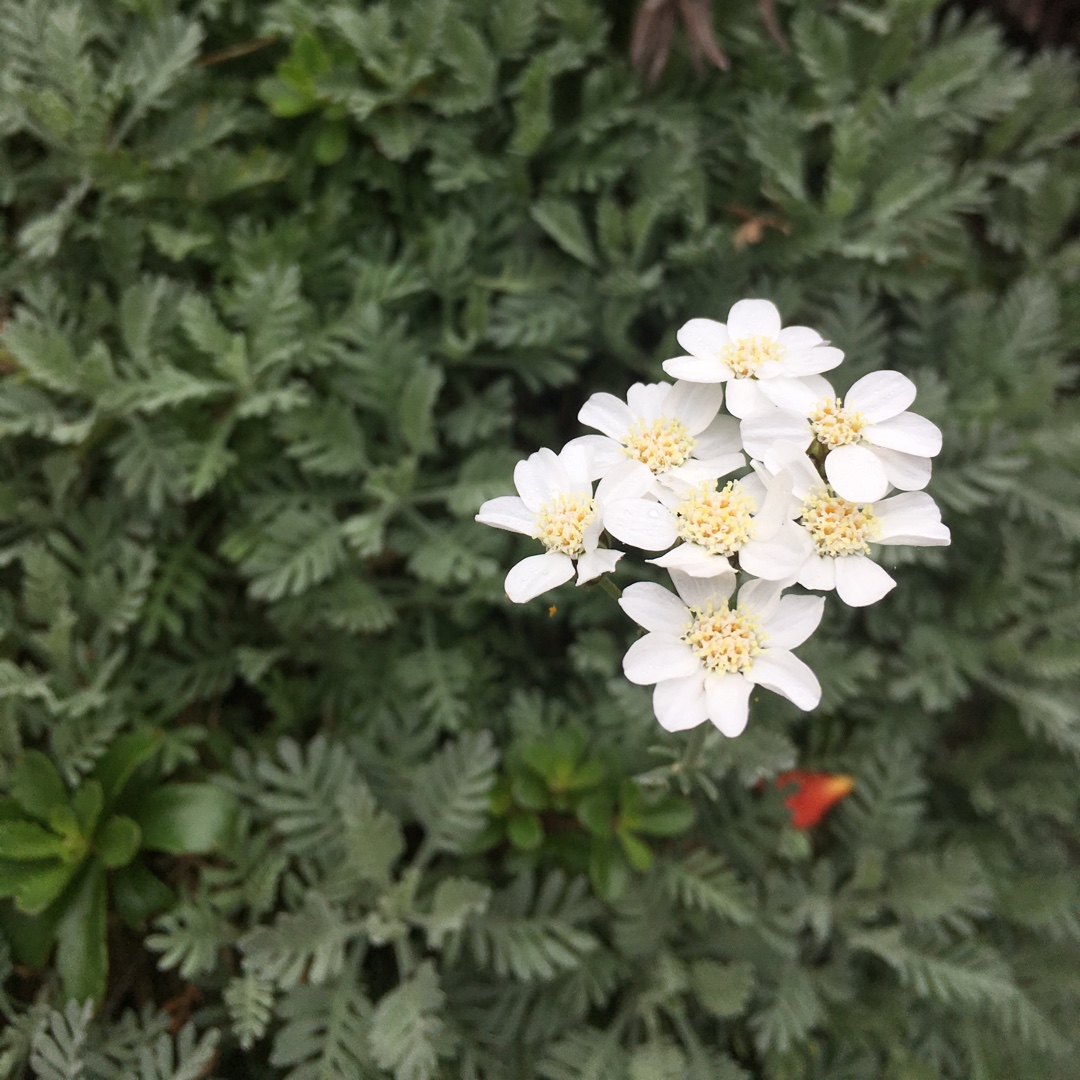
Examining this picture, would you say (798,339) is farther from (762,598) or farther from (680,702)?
(680,702)

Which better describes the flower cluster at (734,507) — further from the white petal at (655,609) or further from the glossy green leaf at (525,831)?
the glossy green leaf at (525,831)

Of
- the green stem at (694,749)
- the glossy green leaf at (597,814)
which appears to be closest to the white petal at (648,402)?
the green stem at (694,749)

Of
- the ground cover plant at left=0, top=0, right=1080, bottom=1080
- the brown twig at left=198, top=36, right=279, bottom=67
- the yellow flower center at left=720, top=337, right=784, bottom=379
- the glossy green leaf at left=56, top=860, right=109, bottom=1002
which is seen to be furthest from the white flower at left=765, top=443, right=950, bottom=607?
the brown twig at left=198, top=36, right=279, bottom=67

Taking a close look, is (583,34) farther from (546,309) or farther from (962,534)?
(962,534)

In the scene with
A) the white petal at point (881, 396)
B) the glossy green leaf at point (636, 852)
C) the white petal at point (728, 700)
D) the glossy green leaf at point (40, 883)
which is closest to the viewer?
the white petal at point (728, 700)

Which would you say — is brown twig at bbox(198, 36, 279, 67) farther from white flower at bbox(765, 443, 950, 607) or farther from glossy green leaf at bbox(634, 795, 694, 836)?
glossy green leaf at bbox(634, 795, 694, 836)
